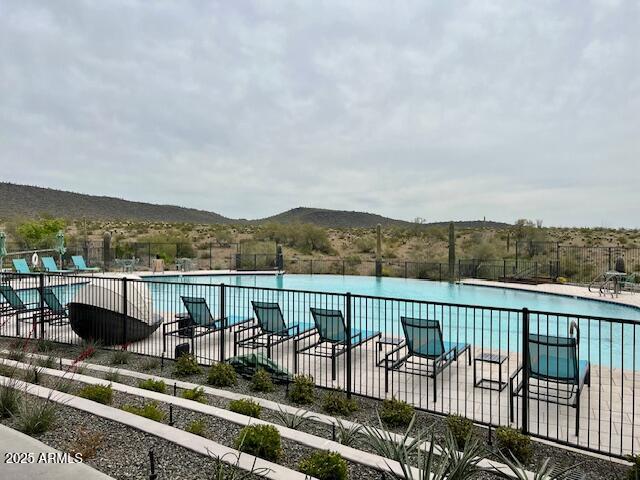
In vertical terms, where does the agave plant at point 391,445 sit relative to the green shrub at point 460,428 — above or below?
above

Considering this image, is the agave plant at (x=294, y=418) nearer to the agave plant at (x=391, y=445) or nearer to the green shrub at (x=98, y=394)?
the agave plant at (x=391, y=445)

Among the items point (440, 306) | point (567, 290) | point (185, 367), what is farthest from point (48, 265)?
point (567, 290)

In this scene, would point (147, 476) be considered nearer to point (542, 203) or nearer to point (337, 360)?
point (337, 360)

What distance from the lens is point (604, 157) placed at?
19969 millimetres

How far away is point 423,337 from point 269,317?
2788mm

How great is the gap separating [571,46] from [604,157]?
9662 mm

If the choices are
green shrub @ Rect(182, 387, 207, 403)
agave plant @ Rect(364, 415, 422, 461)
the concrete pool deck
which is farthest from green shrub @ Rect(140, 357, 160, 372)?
the concrete pool deck

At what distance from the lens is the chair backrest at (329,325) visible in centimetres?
703

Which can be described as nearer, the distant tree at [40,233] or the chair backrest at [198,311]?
the chair backrest at [198,311]

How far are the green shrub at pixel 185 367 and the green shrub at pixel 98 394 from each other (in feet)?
5.59

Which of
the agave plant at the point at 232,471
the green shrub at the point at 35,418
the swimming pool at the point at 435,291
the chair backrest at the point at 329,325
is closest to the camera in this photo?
the agave plant at the point at 232,471

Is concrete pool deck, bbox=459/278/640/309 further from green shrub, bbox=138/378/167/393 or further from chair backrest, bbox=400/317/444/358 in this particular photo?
green shrub, bbox=138/378/167/393

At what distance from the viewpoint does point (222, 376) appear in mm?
5965


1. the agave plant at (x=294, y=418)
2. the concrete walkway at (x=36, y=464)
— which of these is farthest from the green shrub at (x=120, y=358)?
the concrete walkway at (x=36, y=464)
